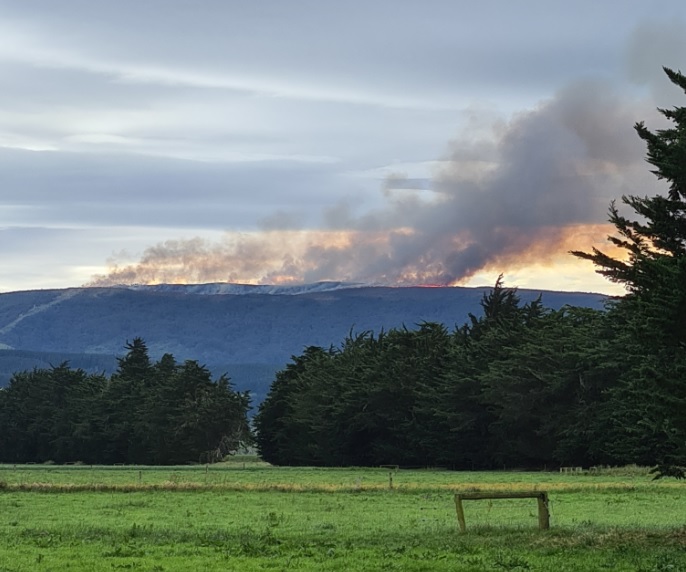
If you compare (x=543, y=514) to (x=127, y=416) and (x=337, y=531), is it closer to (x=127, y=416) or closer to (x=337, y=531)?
(x=337, y=531)

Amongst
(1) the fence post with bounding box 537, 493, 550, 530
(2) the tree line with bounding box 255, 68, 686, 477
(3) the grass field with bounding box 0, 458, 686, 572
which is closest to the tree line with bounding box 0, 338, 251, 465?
(2) the tree line with bounding box 255, 68, 686, 477

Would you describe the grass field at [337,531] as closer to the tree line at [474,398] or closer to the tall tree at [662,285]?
the tall tree at [662,285]

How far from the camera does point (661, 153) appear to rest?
88.9 feet

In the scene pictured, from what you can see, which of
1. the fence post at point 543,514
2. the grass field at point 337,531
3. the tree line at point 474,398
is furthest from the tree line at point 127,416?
the fence post at point 543,514

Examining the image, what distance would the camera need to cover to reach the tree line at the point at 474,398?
9075 centimetres

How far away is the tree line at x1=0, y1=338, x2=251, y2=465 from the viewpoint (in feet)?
449

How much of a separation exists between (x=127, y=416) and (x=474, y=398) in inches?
2377

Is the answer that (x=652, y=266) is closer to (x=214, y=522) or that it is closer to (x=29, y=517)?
(x=214, y=522)

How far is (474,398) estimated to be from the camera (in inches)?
4087

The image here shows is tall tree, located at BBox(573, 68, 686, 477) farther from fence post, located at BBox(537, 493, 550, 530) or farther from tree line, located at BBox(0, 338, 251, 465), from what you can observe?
tree line, located at BBox(0, 338, 251, 465)

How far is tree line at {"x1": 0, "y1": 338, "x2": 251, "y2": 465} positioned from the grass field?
7894 cm

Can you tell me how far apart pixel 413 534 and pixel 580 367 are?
217 feet

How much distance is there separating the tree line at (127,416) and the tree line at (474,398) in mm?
6896

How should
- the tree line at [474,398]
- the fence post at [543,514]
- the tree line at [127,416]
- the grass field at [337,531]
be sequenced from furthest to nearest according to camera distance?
the tree line at [127,416] < the tree line at [474,398] < the fence post at [543,514] < the grass field at [337,531]
